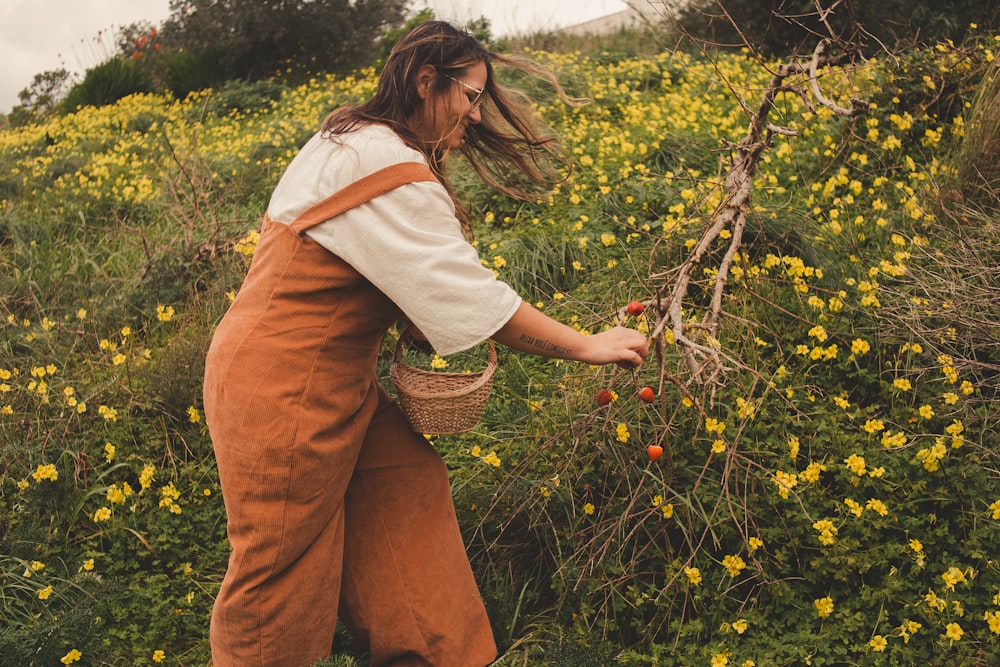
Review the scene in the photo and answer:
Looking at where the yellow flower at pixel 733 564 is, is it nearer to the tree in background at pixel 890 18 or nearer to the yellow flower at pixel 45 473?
the yellow flower at pixel 45 473

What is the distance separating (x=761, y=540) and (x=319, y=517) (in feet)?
4.59

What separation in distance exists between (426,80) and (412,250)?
52 cm

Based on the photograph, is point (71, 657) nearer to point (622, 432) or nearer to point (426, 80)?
point (622, 432)

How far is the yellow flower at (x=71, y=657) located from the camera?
8.67 feet

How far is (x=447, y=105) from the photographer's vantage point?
214 centimetres

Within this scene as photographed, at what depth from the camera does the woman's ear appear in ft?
6.90

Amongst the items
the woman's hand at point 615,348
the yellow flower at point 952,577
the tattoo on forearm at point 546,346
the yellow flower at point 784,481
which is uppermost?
the tattoo on forearm at point 546,346

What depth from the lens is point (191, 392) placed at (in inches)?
144

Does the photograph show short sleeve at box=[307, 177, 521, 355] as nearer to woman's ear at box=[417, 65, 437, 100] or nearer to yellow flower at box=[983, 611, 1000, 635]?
woman's ear at box=[417, 65, 437, 100]

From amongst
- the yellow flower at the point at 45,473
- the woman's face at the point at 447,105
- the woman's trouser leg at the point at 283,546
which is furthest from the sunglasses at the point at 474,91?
the yellow flower at the point at 45,473

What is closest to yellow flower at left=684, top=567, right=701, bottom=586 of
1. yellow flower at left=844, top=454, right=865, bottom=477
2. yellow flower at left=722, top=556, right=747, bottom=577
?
yellow flower at left=722, top=556, right=747, bottom=577

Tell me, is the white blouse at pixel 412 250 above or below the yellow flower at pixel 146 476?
above

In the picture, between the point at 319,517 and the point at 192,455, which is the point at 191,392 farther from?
the point at 319,517

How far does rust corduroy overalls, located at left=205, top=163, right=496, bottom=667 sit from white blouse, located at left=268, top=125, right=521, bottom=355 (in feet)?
0.12
